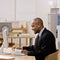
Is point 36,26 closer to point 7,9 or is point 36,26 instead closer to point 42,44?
point 42,44

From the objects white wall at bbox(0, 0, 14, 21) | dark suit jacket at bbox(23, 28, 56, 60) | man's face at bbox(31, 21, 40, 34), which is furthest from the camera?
white wall at bbox(0, 0, 14, 21)

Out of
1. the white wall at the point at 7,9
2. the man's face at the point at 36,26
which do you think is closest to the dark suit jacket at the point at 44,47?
the man's face at the point at 36,26

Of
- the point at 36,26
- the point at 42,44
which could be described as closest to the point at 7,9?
the point at 36,26

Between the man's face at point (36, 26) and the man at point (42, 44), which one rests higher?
the man's face at point (36, 26)

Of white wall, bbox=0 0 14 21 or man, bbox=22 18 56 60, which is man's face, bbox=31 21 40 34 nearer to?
man, bbox=22 18 56 60

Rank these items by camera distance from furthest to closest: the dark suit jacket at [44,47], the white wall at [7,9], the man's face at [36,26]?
1. the white wall at [7,9]
2. the man's face at [36,26]
3. the dark suit jacket at [44,47]

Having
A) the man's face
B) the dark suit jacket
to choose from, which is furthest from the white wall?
the dark suit jacket

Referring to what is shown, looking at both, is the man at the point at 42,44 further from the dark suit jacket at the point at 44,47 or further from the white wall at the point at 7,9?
the white wall at the point at 7,9

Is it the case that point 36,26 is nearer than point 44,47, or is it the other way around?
point 44,47

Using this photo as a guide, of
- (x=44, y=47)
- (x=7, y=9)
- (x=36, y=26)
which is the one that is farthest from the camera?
(x=7, y=9)

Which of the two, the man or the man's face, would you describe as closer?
the man

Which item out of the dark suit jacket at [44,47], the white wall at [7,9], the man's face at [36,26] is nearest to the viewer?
the dark suit jacket at [44,47]

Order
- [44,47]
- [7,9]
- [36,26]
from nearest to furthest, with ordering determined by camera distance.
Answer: [44,47]
[36,26]
[7,9]

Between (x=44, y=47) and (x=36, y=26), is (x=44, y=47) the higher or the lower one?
the lower one
